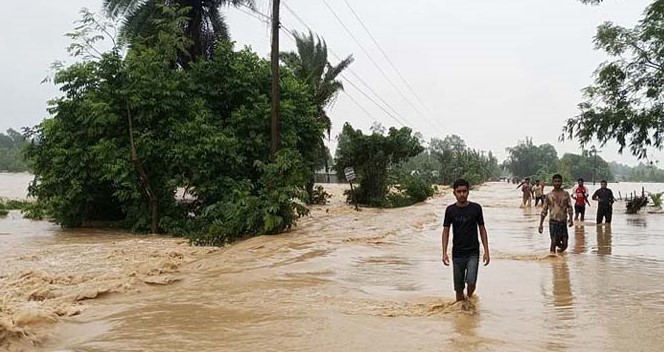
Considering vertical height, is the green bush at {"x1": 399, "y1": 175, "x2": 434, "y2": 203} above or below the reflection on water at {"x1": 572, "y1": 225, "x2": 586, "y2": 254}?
above

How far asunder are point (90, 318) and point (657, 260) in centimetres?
1131

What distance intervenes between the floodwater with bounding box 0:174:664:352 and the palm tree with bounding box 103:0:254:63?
11.3 m

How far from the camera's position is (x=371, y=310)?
303 inches

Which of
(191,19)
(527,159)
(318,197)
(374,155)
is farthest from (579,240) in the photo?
(527,159)

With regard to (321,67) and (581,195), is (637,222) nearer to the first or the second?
(581,195)

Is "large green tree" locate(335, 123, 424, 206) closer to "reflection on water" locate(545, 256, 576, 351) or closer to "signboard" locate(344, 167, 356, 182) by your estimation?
"signboard" locate(344, 167, 356, 182)

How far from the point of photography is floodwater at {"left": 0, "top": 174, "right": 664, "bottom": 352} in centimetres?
632

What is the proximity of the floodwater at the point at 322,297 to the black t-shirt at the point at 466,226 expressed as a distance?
81 cm

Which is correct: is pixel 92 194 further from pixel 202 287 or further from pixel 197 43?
pixel 202 287

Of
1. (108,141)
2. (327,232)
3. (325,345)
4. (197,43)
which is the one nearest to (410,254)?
(327,232)

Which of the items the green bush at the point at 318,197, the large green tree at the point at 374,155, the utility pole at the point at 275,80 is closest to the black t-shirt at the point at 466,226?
the utility pole at the point at 275,80

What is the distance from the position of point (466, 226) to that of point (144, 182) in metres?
13.1

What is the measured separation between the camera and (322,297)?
8602 mm

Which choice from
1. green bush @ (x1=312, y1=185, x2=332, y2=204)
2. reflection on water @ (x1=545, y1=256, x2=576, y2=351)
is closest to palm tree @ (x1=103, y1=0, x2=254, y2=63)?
green bush @ (x1=312, y1=185, x2=332, y2=204)
